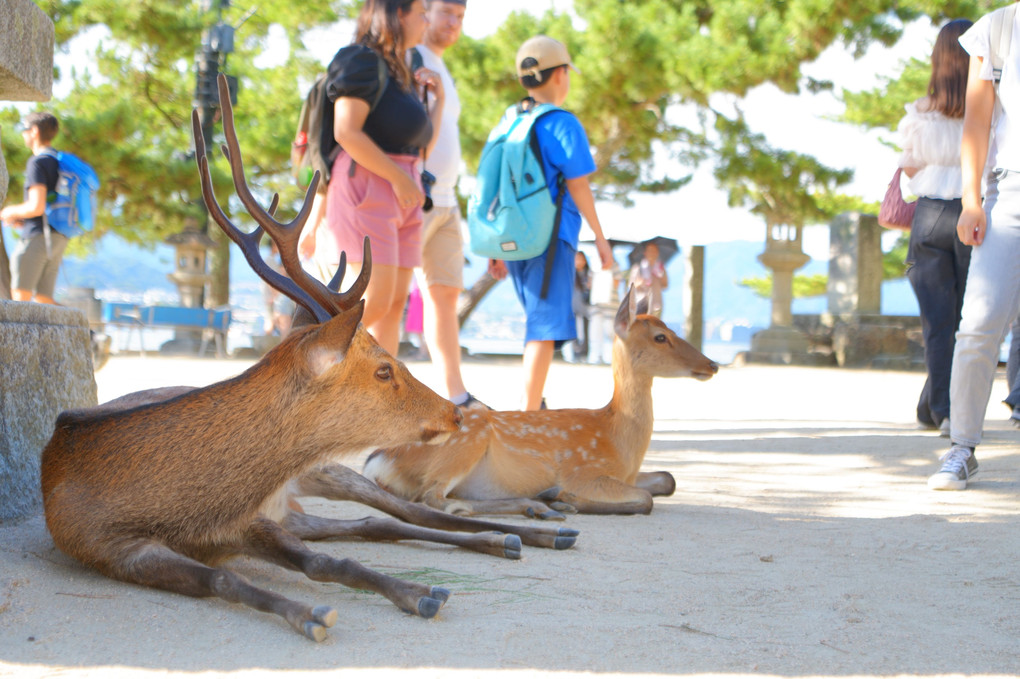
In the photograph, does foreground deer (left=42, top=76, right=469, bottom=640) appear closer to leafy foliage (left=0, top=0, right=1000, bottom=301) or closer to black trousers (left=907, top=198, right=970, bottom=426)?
black trousers (left=907, top=198, right=970, bottom=426)

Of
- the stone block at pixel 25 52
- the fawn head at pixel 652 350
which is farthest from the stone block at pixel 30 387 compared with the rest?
the fawn head at pixel 652 350

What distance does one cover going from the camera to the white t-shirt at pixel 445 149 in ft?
16.5

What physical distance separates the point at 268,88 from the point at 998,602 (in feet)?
61.8

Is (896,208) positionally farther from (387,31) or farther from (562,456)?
(387,31)

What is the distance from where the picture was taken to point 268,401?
2.47 metres

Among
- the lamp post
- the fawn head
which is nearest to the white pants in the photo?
the fawn head

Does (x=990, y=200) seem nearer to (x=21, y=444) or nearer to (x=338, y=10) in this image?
(x=21, y=444)

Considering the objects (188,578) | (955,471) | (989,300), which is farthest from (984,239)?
(188,578)

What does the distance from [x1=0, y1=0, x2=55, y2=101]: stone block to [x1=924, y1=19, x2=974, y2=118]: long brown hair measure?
4.40 m

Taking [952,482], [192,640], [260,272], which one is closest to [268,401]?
[260,272]

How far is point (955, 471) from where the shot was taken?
166 inches

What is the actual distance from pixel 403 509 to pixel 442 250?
210 centimetres

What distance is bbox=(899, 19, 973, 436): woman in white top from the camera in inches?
209

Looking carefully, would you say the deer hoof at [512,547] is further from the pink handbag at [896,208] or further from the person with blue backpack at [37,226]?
the person with blue backpack at [37,226]
